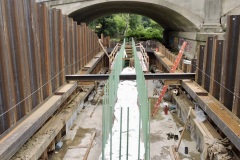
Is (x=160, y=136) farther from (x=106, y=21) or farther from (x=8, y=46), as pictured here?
(x=106, y=21)

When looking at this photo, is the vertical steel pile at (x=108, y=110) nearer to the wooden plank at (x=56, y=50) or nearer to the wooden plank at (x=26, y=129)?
the wooden plank at (x=26, y=129)

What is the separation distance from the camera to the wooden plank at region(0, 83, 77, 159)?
4.31 m

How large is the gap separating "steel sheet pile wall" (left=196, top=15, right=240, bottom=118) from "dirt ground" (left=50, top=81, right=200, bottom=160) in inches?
84.4

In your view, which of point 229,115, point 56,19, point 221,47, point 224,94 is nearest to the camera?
point 229,115

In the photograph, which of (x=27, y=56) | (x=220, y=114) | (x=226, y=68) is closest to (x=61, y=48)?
(x=27, y=56)

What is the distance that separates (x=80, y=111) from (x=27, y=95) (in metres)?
5.96

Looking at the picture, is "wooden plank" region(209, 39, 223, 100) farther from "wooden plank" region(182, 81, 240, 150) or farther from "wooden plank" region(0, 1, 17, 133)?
"wooden plank" region(0, 1, 17, 133)

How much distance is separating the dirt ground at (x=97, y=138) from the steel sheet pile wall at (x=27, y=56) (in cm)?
189

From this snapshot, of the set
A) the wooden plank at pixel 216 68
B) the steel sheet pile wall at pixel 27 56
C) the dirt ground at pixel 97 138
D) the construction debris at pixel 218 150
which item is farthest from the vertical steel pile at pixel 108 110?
the wooden plank at pixel 216 68

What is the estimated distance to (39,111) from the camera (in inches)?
244

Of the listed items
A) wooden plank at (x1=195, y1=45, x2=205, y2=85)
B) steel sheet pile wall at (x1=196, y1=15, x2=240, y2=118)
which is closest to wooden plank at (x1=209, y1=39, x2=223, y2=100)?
steel sheet pile wall at (x1=196, y1=15, x2=240, y2=118)

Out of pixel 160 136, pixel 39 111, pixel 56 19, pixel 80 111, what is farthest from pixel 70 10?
pixel 39 111

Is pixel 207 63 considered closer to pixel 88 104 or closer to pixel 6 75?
pixel 6 75

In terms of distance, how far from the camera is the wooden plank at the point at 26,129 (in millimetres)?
4309
